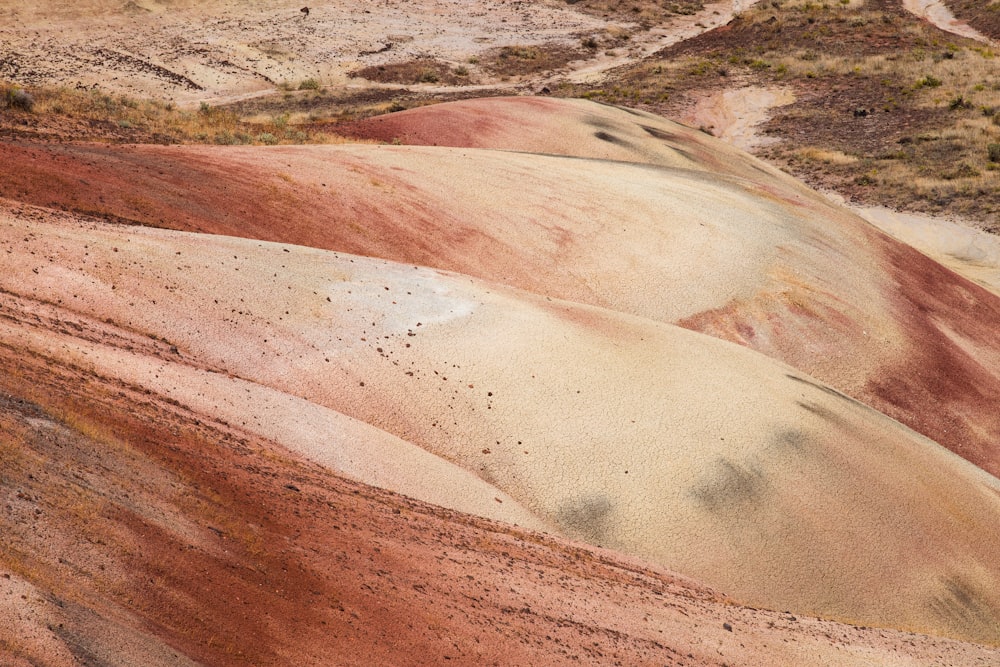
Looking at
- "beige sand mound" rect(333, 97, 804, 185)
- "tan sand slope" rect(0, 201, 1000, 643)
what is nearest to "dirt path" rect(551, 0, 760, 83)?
"beige sand mound" rect(333, 97, 804, 185)

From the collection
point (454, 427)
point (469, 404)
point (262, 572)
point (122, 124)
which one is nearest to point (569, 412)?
point (469, 404)

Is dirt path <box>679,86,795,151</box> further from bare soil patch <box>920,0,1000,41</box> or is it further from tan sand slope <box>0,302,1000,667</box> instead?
tan sand slope <box>0,302,1000,667</box>

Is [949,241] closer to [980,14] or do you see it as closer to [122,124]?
[122,124]

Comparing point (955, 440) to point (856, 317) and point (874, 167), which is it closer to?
point (856, 317)

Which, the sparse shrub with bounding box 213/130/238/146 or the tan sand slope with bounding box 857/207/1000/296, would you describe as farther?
the tan sand slope with bounding box 857/207/1000/296

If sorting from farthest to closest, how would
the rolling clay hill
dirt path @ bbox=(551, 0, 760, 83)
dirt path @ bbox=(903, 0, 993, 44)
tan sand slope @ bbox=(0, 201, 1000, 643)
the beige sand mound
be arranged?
dirt path @ bbox=(903, 0, 993, 44) < dirt path @ bbox=(551, 0, 760, 83) < the beige sand mound < tan sand slope @ bbox=(0, 201, 1000, 643) < the rolling clay hill

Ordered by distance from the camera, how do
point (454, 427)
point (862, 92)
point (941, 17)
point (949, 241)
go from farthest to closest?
point (941, 17)
point (862, 92)
point (949, 241)
point (454, 427)

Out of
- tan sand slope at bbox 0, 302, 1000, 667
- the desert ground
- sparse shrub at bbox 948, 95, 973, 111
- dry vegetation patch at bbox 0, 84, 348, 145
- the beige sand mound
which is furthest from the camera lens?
sparse shrub at bbox 948, 95, 973, 111
